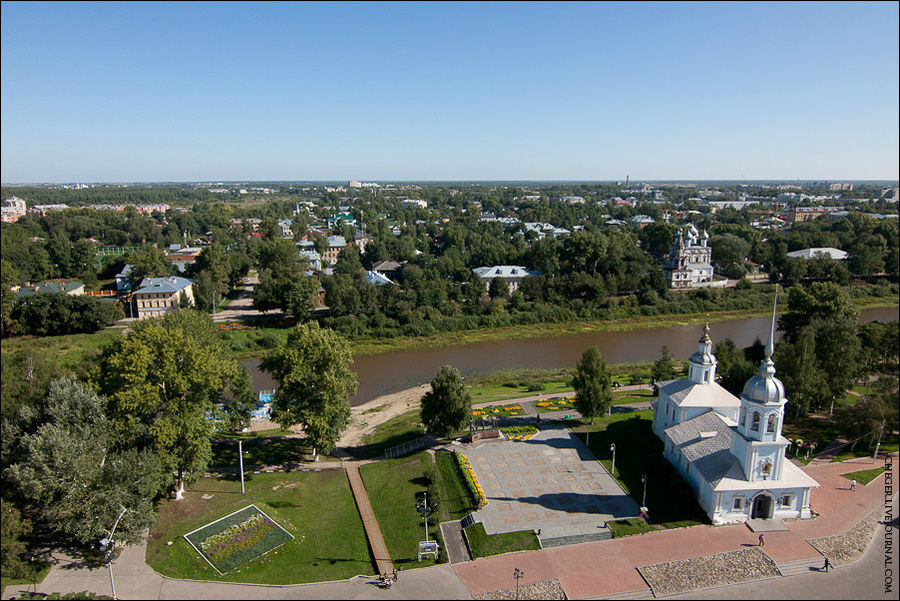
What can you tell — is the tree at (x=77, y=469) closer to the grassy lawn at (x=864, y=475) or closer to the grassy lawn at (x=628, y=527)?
the grassy lawn at (x=628, y=527)

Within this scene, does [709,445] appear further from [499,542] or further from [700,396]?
[499,542]

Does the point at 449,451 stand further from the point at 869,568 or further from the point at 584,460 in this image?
the point at 869,568

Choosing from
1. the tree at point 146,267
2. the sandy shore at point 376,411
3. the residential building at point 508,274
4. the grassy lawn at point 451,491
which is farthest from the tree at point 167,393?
the tree at point 146,267

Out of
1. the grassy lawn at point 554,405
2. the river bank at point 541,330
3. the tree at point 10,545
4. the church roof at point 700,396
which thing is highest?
the church roof at point 700,396

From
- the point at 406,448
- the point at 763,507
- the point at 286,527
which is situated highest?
the point at 763,507

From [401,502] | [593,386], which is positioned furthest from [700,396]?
[401,502]

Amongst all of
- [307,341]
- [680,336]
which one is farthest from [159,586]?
[680,336]
